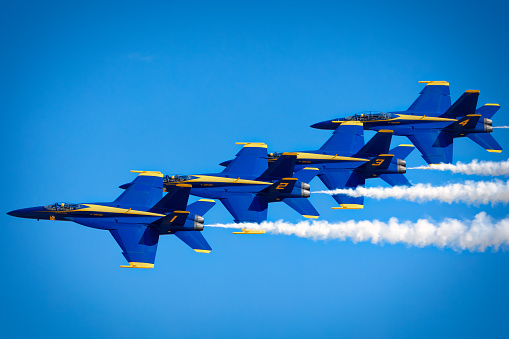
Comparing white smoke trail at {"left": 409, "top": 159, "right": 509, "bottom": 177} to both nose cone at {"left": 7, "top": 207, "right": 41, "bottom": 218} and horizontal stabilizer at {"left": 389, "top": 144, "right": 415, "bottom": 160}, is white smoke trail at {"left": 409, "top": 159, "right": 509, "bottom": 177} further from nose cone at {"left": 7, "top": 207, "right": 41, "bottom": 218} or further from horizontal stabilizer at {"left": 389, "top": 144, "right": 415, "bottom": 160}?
nose cone at {"left": 7, "top": 207, "right": 41, "bottom": 218}

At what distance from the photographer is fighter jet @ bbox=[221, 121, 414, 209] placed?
114688 millimetres

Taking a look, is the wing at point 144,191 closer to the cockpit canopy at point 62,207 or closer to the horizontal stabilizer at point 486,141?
the cockpit canopy at point 62,207

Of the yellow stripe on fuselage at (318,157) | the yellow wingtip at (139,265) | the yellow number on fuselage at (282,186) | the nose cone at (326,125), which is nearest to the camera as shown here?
the yellow wingtip at (139,265)

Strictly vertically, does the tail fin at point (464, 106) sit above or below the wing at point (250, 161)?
above

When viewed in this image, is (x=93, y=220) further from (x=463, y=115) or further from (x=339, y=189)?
(x=463, y=115)

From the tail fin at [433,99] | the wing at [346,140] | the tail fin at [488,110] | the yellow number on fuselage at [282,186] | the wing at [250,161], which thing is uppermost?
the tail fin at [433,99]

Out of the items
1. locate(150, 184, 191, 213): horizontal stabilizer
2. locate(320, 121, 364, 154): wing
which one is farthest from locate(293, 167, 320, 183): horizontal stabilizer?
locate(150, 184, 191, 213): horizontal stabilizer

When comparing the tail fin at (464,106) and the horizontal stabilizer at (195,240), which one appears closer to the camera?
the horizontal stabilizer at (195,240)

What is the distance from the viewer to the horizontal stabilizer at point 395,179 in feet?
381

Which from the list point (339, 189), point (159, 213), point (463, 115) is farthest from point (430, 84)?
point (159, 213)

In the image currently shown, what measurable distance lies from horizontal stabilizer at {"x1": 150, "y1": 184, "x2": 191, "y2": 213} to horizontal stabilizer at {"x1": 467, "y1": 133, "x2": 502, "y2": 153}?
30022mm

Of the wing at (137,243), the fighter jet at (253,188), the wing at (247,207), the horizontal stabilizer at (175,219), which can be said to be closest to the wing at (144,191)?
the fighter jet at (253,188)

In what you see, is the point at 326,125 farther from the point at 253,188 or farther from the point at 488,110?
the point at 488,110

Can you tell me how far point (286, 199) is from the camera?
11238cm
